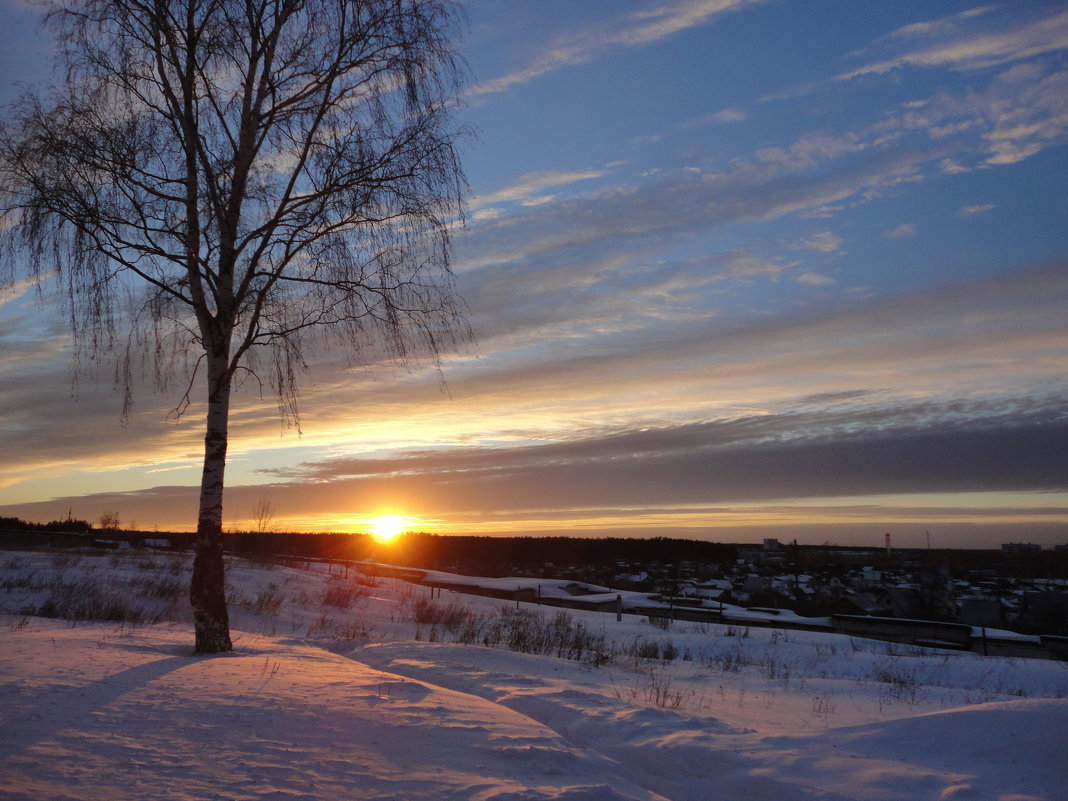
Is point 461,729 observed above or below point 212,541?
below

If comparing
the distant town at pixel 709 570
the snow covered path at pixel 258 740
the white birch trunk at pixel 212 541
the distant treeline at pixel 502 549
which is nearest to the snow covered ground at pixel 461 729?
the snow covered path at pixel 258 740

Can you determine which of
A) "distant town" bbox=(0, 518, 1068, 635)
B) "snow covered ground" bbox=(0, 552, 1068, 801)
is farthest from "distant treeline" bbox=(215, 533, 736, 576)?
"snow covered ground" bbox=(0, 552, 1068, 801)

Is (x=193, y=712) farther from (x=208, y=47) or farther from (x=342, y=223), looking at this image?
(x=208, y=47)

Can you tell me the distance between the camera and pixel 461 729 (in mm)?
5719

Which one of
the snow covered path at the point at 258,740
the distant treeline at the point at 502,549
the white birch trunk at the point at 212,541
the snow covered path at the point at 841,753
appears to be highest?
the white birch trunk at the point at 212,541

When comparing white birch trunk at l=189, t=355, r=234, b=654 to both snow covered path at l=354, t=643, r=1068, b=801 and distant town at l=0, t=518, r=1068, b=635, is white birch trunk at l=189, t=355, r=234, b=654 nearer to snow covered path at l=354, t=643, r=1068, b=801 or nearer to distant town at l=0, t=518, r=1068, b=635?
snow covered path at l=354, t=643, r=1068, b=801

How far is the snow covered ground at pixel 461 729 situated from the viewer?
171 inches

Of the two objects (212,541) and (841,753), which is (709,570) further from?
(841,753)

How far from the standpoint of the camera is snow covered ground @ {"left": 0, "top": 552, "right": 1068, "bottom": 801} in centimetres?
436

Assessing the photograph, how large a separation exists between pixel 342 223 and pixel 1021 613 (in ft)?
107

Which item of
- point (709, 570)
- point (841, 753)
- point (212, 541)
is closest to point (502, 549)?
point (709, 570)

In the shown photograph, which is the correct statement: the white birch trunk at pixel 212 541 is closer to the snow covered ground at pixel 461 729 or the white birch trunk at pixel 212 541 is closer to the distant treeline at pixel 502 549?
the snow covered ground at pixel 461 729

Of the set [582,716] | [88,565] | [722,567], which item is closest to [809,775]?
[582,716]

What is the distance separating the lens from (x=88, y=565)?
25.6 m
